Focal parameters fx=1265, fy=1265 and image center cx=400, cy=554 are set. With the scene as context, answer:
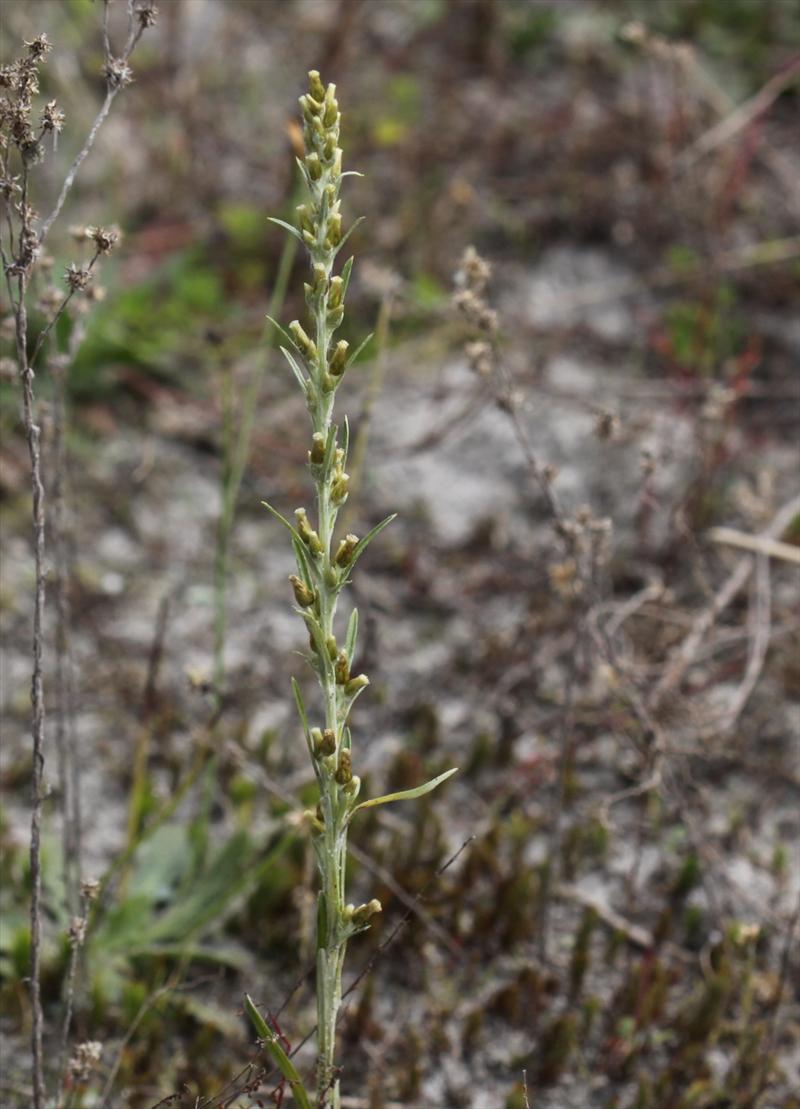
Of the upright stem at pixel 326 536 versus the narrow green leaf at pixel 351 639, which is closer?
the upright stem at pixel 326 536

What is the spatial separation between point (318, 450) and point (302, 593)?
22 centimetres

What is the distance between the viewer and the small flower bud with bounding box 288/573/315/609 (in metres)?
1.92

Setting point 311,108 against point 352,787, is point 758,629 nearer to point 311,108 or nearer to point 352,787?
point 352,787

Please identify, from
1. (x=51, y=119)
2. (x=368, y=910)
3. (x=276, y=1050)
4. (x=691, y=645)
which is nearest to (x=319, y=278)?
(x=51, y=119)

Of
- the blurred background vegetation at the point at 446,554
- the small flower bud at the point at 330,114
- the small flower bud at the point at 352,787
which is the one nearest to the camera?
the small flower bud at the point at 330,114

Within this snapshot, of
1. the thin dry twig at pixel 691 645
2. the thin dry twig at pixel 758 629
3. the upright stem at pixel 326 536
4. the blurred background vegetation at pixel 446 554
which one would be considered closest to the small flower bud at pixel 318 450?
the upright stem at pixel 326 536

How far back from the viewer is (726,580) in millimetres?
4531

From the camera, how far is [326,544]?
196 centimetres

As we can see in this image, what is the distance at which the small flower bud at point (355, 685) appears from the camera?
6.48 feet

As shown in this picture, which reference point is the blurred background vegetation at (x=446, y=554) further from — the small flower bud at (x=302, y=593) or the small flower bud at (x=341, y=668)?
the small flower bud at (x=302, y=593)

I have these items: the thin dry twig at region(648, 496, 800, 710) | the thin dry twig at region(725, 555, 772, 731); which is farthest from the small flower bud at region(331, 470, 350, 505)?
the thin dry twig at region(725, 555, 772, 731)

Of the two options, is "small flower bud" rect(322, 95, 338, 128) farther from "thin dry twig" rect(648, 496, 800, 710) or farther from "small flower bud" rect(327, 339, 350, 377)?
"thin dry twig" rect(648, 496, 800, 710)

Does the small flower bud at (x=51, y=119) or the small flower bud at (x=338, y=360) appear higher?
the small flower bud at (x=51, y=119)

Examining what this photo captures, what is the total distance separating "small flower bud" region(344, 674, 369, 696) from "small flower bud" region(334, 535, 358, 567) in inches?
7.0
